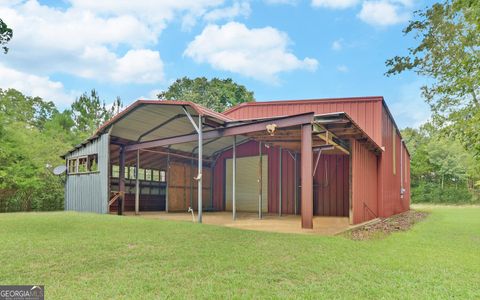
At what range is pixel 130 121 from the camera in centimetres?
1184

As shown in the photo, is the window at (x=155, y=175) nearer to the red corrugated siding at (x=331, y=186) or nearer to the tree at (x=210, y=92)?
the red corrugated siding at (x=331, y=186)

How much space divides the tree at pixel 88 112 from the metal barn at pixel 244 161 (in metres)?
16.1

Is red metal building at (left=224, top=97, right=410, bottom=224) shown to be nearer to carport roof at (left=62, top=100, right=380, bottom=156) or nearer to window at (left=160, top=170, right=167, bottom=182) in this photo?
carport roof at (left=62, top=100, right=380, bottom=156)

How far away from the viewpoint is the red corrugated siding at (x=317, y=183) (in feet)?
43.1

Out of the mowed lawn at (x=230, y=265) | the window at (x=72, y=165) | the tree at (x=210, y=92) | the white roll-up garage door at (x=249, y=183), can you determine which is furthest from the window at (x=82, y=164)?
the tree at (x=210, y=92)

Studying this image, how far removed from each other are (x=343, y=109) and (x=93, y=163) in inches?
387

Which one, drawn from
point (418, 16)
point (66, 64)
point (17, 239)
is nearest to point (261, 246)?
point (17, 239)

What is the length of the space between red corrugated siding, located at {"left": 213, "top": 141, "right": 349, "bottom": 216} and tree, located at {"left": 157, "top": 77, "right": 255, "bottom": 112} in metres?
19.1

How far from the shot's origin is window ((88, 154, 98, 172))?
12.7 metres

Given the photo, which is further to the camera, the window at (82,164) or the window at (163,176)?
the window at (163,176)

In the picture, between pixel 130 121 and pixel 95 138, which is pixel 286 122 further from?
pixel 95 138

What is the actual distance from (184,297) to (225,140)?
39.8 feet

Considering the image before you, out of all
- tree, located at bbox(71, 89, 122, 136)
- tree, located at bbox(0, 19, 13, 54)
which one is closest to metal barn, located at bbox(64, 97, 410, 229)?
tree, located at bbox(0, 19, 13, 54)

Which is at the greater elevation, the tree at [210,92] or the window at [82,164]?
the tree at [210,92]
